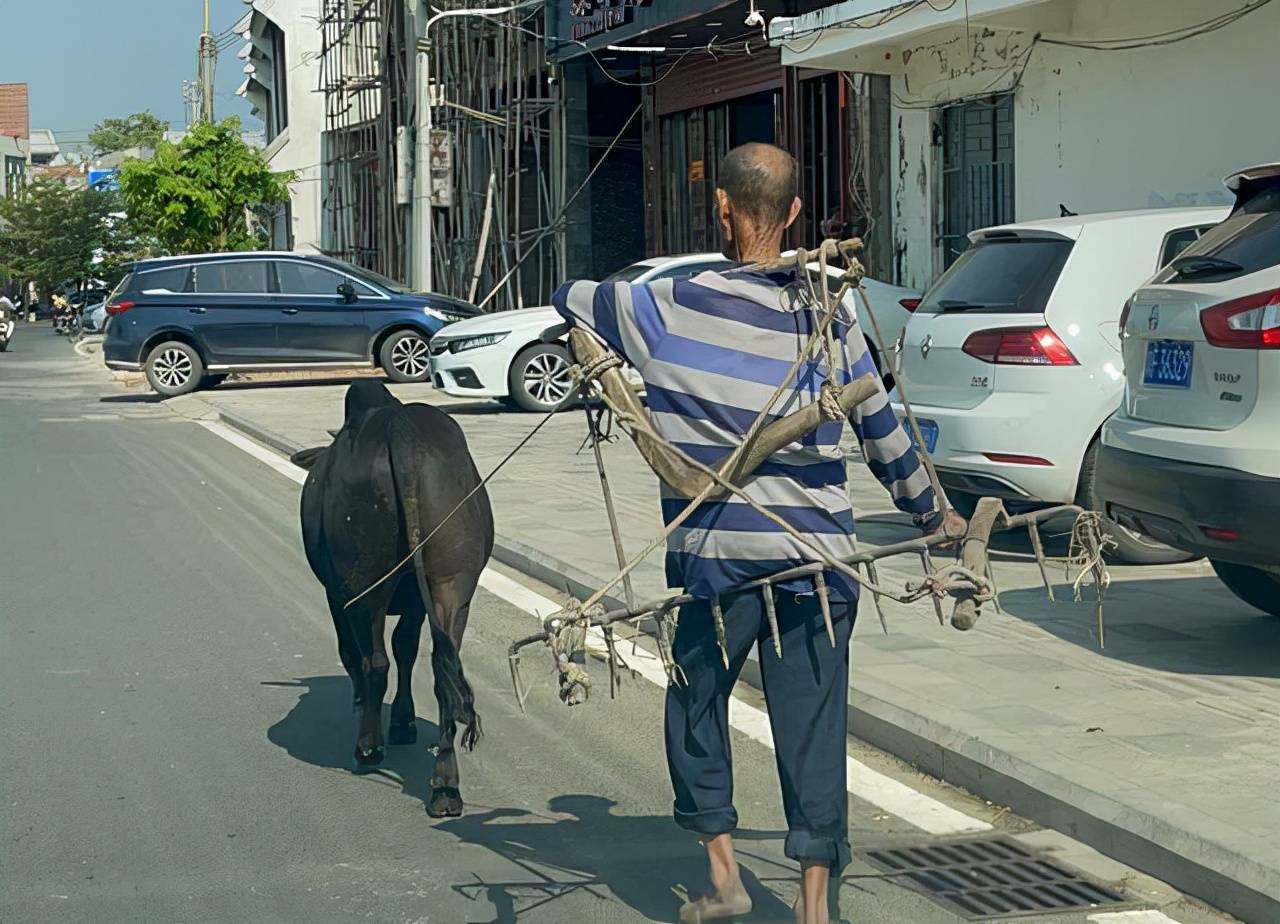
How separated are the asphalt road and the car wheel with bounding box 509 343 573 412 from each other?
8.95 m

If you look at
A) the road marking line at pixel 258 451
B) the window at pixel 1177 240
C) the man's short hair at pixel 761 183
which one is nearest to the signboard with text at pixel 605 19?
the road marking line at pixel 258 451

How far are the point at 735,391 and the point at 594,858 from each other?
5.51ft

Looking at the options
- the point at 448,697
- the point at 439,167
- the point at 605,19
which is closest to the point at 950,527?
the point at 448,697

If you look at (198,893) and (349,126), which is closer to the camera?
(198,893)

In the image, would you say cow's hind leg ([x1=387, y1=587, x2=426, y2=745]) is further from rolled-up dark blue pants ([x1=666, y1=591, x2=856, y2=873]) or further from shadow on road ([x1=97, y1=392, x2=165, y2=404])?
shadow on road ([x1=97, y1=392, x2=165, y2=404])

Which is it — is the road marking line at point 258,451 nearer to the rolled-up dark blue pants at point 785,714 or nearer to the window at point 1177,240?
the window at point 1177,240

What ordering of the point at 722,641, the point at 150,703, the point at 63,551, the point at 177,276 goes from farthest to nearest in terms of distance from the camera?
the point at 177,276, the point at 63,551, the point at 150,703, the point at 722,641

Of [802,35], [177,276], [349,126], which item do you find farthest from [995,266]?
[349,126]

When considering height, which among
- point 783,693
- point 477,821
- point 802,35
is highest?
point 802,35

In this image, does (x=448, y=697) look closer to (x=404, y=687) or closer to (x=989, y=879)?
(x=404, y=687)

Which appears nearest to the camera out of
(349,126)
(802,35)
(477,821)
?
(477,821)

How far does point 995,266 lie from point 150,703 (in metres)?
4.93

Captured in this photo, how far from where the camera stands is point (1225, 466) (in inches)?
248

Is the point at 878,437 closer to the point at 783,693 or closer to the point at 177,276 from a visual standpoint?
the point at 783,693
